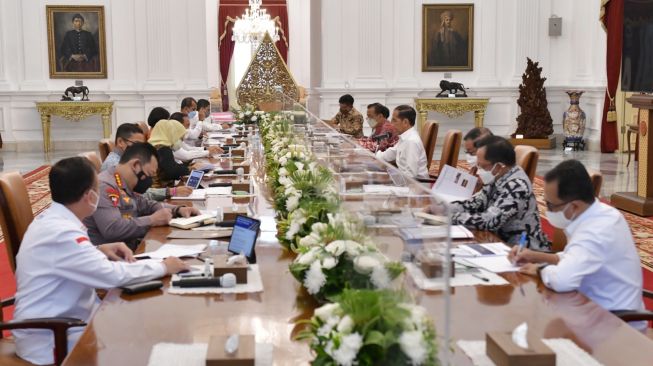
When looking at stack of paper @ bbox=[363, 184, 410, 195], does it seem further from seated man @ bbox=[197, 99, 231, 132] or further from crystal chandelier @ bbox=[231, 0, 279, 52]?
crystal chandelier @ bbox=[231, 0, 279, 52]

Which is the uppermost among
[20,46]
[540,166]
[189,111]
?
[20,46]

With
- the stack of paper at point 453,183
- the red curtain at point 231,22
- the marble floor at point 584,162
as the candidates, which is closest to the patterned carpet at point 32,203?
the marble floor at point 584,162

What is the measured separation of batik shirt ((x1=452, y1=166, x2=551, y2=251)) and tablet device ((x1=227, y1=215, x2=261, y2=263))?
1438mm

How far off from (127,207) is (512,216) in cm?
220

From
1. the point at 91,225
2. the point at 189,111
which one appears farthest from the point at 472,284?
the point at 189,111

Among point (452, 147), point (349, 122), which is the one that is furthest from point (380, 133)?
point (452, 147)

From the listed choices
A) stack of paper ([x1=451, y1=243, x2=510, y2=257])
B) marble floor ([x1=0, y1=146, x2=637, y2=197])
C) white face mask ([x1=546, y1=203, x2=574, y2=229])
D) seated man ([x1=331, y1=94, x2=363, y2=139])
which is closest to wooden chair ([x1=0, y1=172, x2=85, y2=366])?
stack of paper ([x1=451, y1=243, x2=510, y2=257])

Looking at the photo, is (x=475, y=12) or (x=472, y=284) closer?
(x=472, y=284)

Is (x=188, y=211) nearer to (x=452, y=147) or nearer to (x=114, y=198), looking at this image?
(x=114, y=198)

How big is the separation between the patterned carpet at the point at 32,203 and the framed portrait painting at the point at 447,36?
7664 mm

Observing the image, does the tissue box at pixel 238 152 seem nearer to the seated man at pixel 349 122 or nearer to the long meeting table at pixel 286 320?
the seated man at pixel 349 122

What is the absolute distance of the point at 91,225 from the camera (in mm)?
4641

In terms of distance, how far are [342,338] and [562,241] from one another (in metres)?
A: 2.77

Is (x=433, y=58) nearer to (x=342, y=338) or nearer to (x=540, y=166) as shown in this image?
(x=540, y=166)
